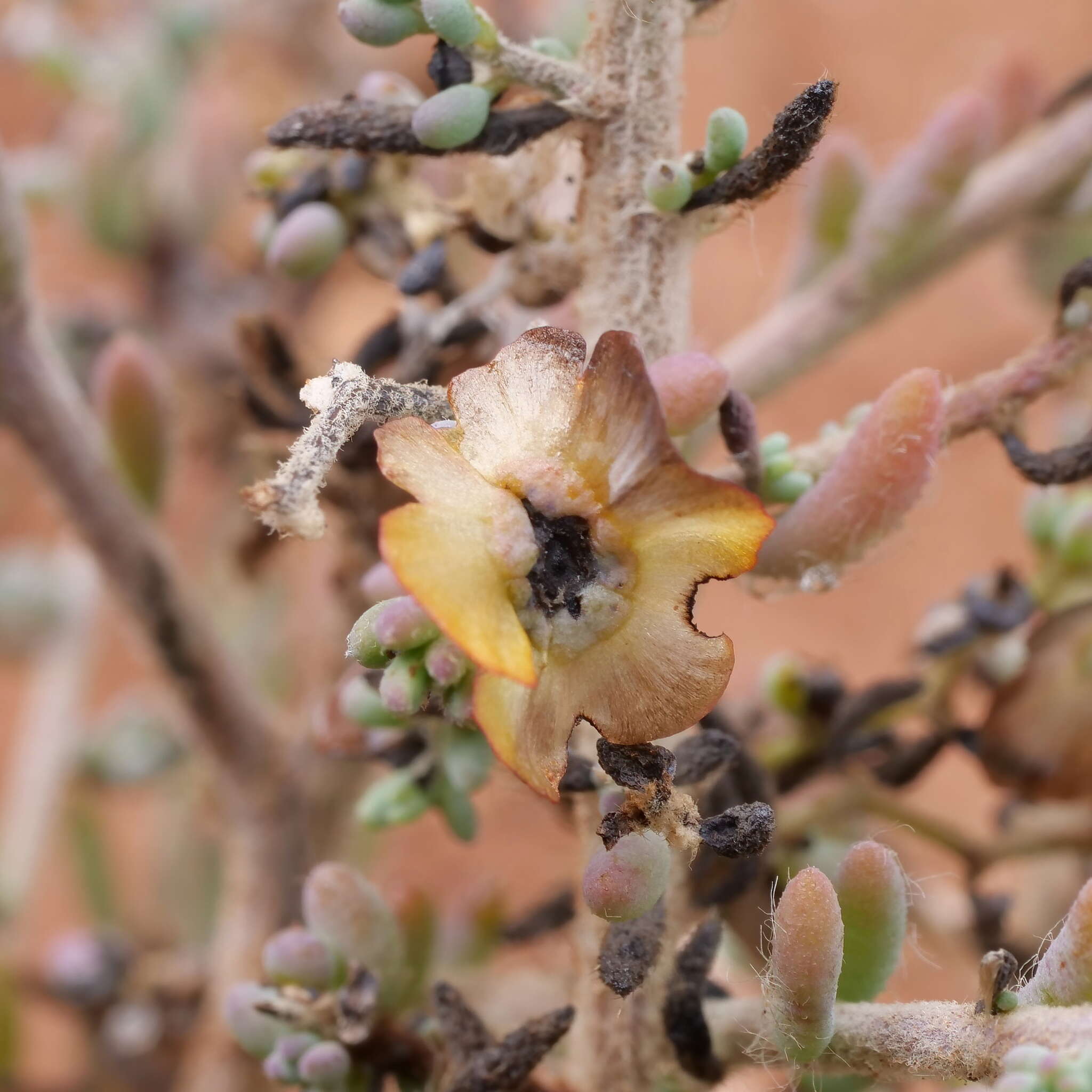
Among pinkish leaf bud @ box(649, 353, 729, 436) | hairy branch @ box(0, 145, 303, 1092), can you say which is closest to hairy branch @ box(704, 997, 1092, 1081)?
pinkish leaf bud @ box(649, 353, 729, 436)

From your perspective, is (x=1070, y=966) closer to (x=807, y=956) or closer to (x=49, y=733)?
(x=807, y=956)

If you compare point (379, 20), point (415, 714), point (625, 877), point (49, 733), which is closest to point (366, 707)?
point (415, 714)

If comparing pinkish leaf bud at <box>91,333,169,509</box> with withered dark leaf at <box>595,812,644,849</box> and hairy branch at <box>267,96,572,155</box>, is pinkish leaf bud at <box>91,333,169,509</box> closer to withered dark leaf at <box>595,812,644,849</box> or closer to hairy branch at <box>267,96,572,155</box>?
hairy branch at <box>267,96,572,155</box>

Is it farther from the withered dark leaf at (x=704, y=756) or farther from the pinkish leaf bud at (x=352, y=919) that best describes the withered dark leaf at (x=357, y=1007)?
the withered dark leaf at (x=704, y=756)

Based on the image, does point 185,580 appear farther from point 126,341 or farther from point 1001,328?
point 1001,328

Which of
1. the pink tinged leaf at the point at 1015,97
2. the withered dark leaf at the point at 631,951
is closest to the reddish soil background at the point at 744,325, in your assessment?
the pink tinged leaf at the point at 1015,97
